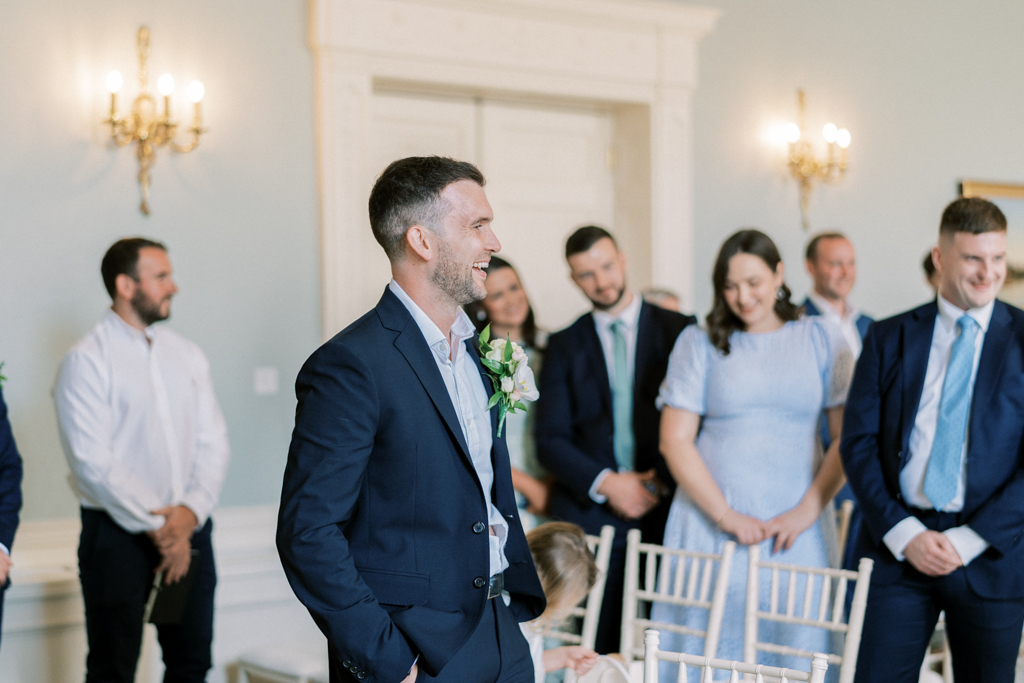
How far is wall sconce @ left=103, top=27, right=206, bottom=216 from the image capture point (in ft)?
13.3

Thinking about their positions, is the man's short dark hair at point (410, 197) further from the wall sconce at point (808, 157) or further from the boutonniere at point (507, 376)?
the wall sconce at point (808, 157)

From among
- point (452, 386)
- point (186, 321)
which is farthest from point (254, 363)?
point (452, 386)

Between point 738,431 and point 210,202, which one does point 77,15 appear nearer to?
point 210,202

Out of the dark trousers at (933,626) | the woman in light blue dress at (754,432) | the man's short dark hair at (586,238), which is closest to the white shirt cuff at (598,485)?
the woman in light blue dress at (754,432)

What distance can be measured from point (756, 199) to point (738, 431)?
2891mm

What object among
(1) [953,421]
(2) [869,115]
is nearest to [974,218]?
(1) [953,421]

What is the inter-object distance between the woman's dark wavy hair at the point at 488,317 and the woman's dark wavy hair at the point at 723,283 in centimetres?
76

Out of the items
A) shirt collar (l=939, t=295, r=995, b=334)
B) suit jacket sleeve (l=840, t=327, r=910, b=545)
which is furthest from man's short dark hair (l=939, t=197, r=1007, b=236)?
suit jacket sleeve (l=840, t=327, r=910, b=545)

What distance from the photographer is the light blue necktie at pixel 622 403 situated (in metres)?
3.28

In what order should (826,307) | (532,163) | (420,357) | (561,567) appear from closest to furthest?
(420,357), (561,567), (826,307), (532,163)

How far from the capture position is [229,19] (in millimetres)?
4297

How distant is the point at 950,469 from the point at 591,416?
3.78ft

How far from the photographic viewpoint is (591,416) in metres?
3.31

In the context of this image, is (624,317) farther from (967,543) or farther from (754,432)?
(967,543)
